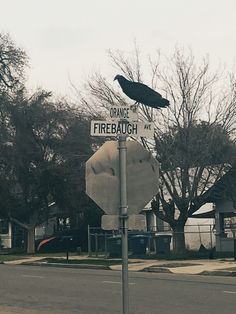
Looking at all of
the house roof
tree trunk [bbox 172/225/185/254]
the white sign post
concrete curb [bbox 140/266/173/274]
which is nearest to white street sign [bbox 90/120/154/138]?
the white sign post

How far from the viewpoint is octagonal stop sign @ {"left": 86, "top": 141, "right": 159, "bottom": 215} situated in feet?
19.4

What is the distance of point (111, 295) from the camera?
14.4 m

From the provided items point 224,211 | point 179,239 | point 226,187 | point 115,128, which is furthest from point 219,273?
point 115,128

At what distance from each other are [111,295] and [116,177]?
894 centimetres

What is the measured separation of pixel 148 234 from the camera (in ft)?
106

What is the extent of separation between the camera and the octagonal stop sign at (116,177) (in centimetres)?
592

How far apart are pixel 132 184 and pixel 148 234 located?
87.1 ft

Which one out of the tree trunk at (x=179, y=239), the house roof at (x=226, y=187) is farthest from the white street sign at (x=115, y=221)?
the tree trunk at (x=179, y=239)

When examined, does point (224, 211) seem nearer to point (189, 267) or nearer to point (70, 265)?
point (70, 265)

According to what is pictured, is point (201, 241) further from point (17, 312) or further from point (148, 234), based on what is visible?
point (17, 312)

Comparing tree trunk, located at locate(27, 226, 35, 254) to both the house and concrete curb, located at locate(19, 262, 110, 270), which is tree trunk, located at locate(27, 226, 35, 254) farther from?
the house

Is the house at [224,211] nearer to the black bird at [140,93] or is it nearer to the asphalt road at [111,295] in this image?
the asphalt road at [111,295]

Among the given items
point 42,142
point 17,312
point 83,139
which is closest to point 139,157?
point 17,312

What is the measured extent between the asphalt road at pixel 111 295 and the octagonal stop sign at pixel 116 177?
19.7 feet
